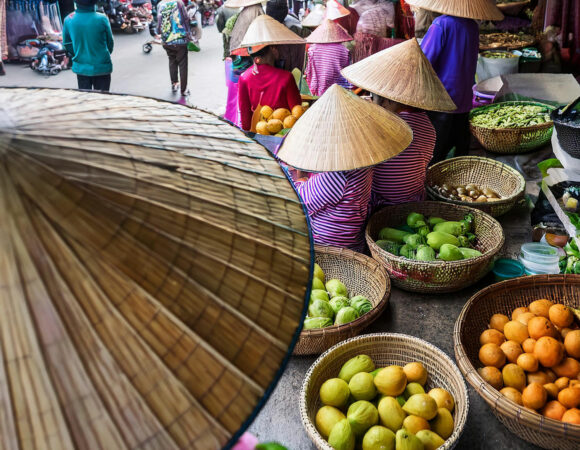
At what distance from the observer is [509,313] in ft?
8.24

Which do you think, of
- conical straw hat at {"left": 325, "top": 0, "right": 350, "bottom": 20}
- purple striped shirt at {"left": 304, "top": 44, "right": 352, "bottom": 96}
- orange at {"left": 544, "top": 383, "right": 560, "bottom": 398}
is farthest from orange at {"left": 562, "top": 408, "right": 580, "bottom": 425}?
conical straw hat at {"left": 325, "top": 0, "right": 350, "bottom": 20}

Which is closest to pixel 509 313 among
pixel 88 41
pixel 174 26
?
pixel 88 41

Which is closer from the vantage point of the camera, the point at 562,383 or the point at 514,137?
the point at 562,383

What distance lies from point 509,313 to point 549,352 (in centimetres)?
47

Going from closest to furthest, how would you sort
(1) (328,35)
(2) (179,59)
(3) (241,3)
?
(1) (328,35) → (3) (241,3) → (2) (179,59)

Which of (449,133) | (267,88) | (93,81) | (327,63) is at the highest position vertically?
(327,63)

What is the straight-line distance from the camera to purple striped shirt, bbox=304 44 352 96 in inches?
200

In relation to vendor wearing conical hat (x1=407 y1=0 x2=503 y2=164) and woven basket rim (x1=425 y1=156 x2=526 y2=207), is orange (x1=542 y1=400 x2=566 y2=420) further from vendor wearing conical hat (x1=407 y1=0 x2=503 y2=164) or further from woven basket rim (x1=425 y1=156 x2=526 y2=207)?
vendor wearing conical hat (x1=407 y1=0 x2=503 y2=164)

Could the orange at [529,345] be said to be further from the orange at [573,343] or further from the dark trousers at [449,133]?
the dark trousers at [449,133]

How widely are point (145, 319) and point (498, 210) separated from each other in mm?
3346

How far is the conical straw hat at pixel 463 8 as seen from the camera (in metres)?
3.51

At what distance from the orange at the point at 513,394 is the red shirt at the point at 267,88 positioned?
308 centimetres

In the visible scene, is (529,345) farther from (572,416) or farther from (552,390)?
(572,416)

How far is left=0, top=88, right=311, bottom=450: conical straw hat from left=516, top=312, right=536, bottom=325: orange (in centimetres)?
197
